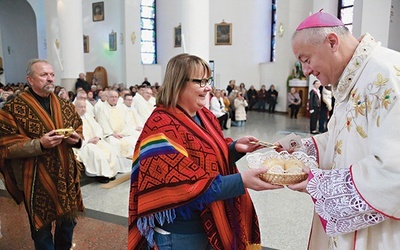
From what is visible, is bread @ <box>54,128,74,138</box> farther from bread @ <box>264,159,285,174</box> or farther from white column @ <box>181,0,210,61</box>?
white column @ <box>181,0,210,61</box>

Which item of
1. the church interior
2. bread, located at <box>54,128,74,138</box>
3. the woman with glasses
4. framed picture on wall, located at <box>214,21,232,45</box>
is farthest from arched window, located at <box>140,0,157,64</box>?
the woman with glasses

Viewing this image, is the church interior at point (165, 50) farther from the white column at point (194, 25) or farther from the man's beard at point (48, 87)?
the man's beard at point (48, 87)

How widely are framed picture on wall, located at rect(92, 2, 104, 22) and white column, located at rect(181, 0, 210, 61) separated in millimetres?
12253

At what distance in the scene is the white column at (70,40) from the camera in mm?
10641

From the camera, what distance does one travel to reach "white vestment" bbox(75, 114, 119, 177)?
18.4 ft

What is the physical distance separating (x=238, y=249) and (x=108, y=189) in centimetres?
380

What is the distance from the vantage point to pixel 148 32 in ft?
64.7

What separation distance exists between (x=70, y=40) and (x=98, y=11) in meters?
8.20

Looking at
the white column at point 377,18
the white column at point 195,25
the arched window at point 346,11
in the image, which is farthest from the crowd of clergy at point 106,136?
the arched window at point 346,11

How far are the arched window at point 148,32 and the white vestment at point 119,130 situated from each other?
13.2 metres

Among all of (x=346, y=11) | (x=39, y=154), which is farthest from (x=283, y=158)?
(x=346, y=11)

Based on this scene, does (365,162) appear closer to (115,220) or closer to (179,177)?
(179,177)

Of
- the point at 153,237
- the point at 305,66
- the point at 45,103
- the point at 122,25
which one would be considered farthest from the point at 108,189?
the point at 122,25

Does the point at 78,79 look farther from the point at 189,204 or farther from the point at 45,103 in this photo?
the point at 189,204
